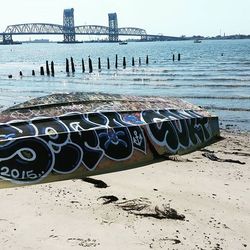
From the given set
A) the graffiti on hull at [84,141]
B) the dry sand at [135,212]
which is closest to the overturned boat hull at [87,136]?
the graffiti on hull at [84,141]

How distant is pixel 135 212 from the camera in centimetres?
802

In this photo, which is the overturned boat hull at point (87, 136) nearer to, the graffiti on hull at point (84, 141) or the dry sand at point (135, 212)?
the graffiti on hull at point (84, 141)

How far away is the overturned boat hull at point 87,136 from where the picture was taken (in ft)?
33.5

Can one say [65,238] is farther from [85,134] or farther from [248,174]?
[248,174]

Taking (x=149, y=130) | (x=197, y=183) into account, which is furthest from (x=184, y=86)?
(x=197, y=183)

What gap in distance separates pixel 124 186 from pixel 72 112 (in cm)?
310

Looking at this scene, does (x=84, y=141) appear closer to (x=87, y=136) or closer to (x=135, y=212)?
(x=87, y=136)

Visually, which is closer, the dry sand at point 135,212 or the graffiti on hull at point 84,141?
the dry sand at point 135,212

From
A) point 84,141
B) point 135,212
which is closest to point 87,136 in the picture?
point 84,141

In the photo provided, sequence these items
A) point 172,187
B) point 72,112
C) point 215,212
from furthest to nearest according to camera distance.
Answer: point 72,112 < point 172,187 < point 215,212

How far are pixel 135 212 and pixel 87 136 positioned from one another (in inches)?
143

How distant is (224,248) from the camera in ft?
22.0

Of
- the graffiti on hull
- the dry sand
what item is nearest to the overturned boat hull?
the graffiti on hull

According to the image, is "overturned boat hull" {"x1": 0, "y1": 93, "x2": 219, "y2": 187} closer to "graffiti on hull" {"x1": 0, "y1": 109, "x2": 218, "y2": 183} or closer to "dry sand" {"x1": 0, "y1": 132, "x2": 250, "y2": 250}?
"graffiti on hull" {"x1": 0, "y1": 109, "x2": 218, "y2": 183}
